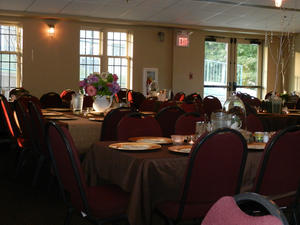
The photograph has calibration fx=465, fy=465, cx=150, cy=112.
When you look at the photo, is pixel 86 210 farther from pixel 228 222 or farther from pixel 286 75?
pixel 286 75

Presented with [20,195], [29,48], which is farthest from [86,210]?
[29,48]

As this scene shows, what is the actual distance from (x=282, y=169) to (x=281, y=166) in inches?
0.9

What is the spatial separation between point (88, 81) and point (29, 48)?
7.01m

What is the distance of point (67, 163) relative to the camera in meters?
2.60

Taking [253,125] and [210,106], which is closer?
[253,125]

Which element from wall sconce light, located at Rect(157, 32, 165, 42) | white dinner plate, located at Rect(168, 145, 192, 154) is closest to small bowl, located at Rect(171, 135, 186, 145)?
white dinner plate, located at Rect(168, 145, 192, 154)

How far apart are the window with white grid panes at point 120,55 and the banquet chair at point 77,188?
10769 mm

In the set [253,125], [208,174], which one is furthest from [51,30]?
[208,174]

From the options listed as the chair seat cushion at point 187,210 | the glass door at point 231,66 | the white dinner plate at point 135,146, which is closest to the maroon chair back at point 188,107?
the white dinner plate at point 135,146

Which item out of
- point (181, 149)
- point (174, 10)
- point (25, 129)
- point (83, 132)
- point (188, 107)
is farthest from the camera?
point (174, 10)

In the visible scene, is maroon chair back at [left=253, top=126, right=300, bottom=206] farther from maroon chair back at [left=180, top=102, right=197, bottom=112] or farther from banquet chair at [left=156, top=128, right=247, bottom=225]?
maroon chair back at [left=180, top=102, right=197, bottom=112]

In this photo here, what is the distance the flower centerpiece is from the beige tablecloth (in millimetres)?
851

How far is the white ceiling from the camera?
10.8 m

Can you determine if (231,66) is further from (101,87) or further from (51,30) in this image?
(101,87)
